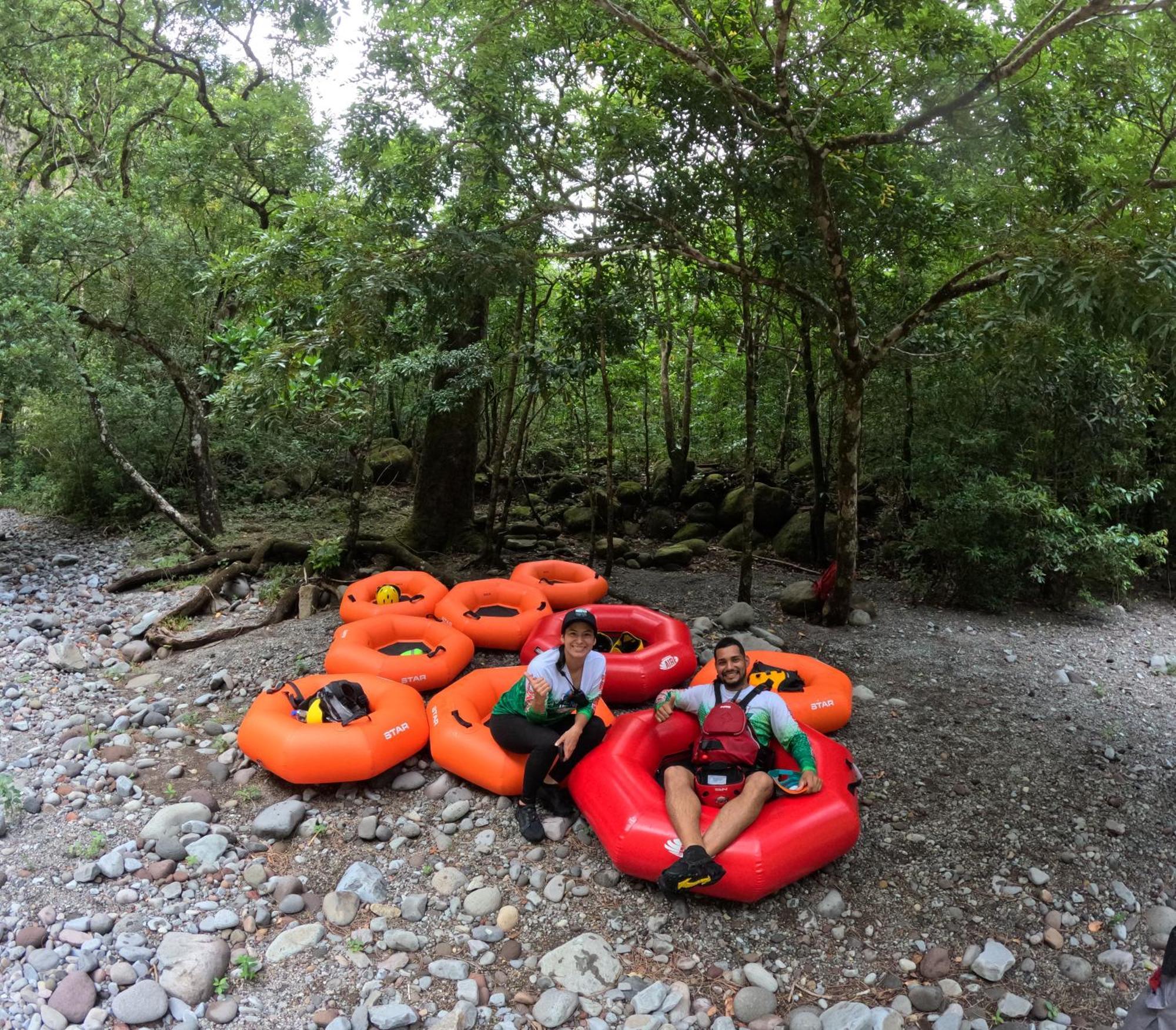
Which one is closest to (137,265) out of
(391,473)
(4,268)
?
(4,268)

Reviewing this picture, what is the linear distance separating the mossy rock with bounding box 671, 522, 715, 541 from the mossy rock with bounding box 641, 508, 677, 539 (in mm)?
139

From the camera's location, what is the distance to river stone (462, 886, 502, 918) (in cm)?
309

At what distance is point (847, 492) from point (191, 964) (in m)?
5.17

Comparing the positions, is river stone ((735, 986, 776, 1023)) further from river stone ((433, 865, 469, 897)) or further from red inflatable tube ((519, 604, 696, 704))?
red inflatable tube ((519, 604, 696, 704))

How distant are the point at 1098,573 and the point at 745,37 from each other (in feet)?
18.4

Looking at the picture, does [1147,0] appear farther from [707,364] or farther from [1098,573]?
[707,364]

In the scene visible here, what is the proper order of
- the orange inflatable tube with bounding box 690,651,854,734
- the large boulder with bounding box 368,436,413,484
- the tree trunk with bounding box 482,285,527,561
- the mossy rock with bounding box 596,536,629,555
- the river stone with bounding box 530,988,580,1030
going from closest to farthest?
the river stone with bounding box 530,988,580,1030 → the orange inflatable tube with bounding box 690,651,854,734 → the tree trunk with bounding box 482,285,527,561 → the mossy rock with bounding box 596,536,629,555 → the large boulder with bounding box 368,436,413,484

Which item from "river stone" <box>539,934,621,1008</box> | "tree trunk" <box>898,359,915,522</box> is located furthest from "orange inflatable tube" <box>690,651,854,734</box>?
"tree trunk" <box>898,359,915,522</box>

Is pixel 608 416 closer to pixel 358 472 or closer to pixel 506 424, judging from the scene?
pixel 506 424

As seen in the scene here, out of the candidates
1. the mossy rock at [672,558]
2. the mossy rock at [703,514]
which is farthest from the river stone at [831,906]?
the mossy rock at [703,514]

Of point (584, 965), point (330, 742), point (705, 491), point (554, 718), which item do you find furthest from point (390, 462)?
point (584, 965)

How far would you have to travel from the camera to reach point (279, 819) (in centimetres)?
352

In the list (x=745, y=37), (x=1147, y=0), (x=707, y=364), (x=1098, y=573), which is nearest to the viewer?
(x=1147, y=0)

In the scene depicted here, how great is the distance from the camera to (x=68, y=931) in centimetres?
277
